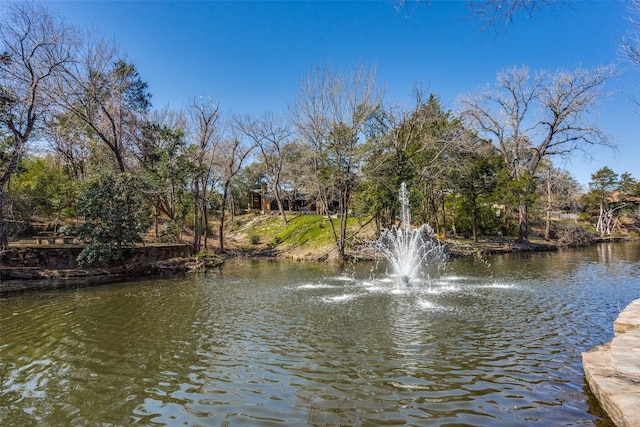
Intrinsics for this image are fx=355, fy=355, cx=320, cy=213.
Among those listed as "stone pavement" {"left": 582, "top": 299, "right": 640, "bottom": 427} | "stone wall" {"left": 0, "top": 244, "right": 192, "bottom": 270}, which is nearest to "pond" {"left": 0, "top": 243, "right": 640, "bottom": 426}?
"stone pavement" {"left": 582, "top": 299, "right": 640, "bottom": 427}

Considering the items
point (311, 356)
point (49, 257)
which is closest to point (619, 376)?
point (311, 356)

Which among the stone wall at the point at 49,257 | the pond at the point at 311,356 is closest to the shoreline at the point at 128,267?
the stone wall at the point at 49,257

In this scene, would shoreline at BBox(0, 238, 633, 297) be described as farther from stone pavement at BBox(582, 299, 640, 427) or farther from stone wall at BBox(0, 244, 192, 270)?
stone pavement at BBox(582, 299, 640, 427)

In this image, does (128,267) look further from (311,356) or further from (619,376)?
(619,376)

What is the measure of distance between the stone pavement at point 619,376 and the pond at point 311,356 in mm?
290

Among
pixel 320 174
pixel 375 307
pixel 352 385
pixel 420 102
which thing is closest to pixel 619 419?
pixel 352 385

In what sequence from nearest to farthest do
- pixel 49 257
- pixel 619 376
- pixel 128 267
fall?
pixel 619 376, pixel 49 257, pixel 128 267

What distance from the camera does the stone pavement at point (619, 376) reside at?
147 inches

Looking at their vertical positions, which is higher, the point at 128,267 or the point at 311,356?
the point at 128,267

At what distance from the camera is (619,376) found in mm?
4410

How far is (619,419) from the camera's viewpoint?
379 cm

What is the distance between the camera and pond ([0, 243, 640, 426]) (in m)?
4.65

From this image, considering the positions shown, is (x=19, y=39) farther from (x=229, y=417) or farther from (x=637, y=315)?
(x=637, y=315)

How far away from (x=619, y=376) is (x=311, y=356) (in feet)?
14.8
